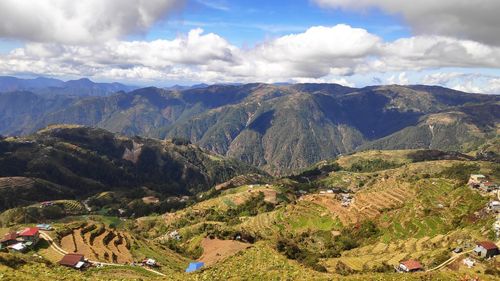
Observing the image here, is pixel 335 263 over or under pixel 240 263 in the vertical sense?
under

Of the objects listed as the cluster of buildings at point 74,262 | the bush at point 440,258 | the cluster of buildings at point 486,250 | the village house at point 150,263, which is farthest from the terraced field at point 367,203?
the cluster of buildings at point 74,262

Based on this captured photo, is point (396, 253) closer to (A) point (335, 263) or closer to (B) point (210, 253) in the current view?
(A) point (335, 263)

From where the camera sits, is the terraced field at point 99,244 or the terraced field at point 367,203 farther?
the terraced field at point 367,203

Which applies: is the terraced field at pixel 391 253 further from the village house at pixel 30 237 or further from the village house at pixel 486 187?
the village house at pixel 30 237

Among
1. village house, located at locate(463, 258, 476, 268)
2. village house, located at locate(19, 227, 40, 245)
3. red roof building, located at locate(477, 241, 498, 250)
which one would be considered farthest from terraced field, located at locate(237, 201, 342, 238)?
village house, located at locate(19, 227, 40, 245)

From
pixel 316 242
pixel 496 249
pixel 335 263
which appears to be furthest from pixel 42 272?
pixel 316 242

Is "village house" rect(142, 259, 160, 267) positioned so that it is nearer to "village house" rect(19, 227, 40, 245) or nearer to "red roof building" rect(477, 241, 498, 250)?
"village house" rect(19, 227, 40, 245)
